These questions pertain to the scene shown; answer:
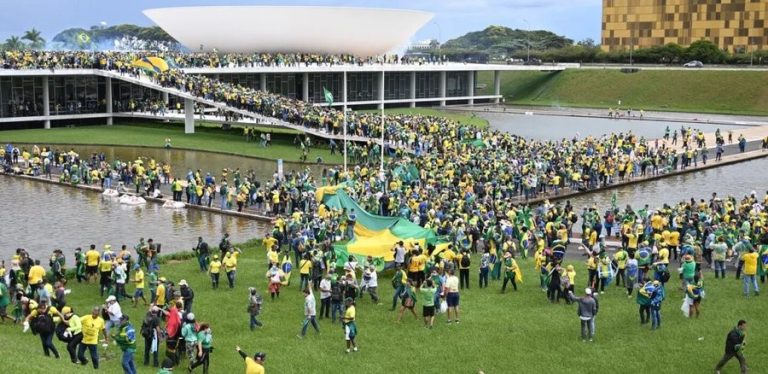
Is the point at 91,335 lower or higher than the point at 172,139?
lower

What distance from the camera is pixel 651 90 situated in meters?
78.4

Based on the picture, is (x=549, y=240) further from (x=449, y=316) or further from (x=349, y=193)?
(x=349, y=193)

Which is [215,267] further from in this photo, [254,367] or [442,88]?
[442,88]

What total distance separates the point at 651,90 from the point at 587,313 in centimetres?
6616

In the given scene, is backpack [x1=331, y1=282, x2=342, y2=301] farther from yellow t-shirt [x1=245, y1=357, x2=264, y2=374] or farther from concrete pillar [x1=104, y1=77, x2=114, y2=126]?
concrete pillar [x1=104, y1=77, x2=114, y2=126]

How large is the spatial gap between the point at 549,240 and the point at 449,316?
20.1ft

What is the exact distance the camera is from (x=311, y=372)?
14.7m

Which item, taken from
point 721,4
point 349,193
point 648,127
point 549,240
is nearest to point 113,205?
point 349,193

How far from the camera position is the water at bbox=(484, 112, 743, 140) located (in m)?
55.1

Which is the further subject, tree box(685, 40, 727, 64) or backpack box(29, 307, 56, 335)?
tree box(685, 40, 727, 64)

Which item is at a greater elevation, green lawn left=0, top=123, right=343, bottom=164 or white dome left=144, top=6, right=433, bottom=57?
white dome left=144, top=6, right=433, bottom=57

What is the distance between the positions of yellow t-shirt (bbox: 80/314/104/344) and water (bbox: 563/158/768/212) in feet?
65.0

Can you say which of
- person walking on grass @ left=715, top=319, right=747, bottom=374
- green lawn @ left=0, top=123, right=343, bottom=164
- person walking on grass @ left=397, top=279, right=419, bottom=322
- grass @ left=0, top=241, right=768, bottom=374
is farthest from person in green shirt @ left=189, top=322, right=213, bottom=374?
green lawn @ left=0, top=123, right=343, bottom=164

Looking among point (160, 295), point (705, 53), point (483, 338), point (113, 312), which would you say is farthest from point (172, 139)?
point (705, 53)
